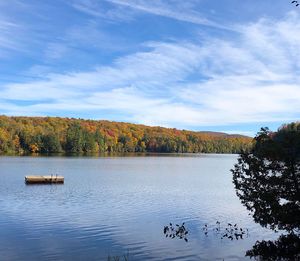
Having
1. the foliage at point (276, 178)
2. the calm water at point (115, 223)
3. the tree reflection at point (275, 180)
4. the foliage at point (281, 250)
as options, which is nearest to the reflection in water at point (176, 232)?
the calm water at point (115, 223)

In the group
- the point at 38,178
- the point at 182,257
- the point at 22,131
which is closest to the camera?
the point at 182,257

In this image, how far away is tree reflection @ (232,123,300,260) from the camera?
19.6 m

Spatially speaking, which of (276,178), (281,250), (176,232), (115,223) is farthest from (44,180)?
(276,178)

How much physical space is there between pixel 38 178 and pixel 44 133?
439 ft

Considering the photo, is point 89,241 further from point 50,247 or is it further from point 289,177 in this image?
point 289,177

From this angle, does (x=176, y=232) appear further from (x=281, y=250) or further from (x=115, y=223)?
(x=281, y=250)

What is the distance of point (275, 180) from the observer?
65.6 ft

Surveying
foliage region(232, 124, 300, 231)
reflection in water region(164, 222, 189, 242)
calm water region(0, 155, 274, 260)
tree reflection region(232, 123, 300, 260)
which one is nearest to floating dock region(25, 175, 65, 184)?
calm water region(0, 155, 274, 260)

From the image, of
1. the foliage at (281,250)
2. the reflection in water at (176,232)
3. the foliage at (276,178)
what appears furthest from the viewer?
the reflection in water at (176,232)

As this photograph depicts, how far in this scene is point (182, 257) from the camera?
22734mm

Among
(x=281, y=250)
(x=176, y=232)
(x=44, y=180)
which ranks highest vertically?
(x=44, y=180)

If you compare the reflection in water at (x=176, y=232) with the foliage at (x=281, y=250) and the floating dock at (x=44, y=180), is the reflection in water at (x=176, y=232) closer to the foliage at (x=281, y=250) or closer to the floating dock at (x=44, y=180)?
the foliage at (x=281, y=250)

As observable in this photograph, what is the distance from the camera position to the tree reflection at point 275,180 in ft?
64.2

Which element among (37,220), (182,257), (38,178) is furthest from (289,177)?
(38,178)
